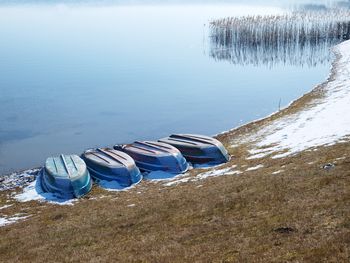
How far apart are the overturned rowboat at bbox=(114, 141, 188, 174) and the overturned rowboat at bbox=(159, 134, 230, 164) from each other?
1056 millimetres

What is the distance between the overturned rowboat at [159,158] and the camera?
27297mm

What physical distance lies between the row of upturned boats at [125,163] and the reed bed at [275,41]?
39709 millimetres

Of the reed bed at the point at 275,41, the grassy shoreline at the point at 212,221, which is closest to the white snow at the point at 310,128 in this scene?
the grassy shoreline at the point at 212,221

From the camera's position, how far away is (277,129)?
112 ft

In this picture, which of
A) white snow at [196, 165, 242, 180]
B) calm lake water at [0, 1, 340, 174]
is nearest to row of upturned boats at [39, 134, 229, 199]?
white snow at [196, 165, 242, 180]

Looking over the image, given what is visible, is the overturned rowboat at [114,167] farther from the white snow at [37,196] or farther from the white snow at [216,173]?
the white snow at [216,173]

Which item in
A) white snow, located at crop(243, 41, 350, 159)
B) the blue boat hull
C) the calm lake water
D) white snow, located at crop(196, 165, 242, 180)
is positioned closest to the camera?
white snow, located at crop(196, 165, 242, 180)

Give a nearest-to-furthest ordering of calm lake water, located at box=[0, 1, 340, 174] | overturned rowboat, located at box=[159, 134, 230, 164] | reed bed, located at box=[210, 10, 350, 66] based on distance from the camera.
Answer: overturned rowboat, located at box=[159, 134, 230, 164] < calm lake water, located at box=[0, 1, 340, 174] < reed bed, located at box=[210, 10, 350, 66]

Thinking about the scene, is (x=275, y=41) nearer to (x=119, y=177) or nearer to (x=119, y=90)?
(x=119, y=90)

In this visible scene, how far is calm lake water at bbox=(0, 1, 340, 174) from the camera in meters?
38.4

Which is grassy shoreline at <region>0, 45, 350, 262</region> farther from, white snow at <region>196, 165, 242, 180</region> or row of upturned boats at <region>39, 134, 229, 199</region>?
row of upturned boats at <region>39, 134, 229, 199</region>

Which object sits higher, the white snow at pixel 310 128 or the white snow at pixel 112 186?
the white snow at pixel 310 128

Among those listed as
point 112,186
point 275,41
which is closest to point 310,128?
point 112,186

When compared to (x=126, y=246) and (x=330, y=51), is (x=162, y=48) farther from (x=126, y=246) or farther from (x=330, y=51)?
(x=126, y=246)
